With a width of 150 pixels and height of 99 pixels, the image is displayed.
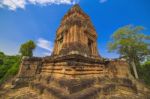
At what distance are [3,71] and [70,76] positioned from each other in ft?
63.0

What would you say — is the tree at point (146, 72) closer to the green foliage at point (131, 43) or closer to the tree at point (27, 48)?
the green foliage at point (131, 43)

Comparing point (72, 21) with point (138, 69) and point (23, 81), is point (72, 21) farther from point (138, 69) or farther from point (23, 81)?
point (138, 69)

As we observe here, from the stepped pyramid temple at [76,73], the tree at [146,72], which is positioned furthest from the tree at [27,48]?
the tree at [146,72]

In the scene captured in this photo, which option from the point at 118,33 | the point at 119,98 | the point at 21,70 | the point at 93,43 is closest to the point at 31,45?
the point at 21,70

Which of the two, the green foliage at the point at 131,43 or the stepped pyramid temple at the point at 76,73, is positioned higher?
the green foliage at the point at 131,43

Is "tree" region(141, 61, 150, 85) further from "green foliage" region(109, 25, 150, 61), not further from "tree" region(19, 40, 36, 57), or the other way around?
"tree" region(19, 40, 36, 57)

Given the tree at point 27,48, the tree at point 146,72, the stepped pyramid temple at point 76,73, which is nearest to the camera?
the stepped pyramid temple at point 76,73

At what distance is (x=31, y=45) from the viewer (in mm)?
19797

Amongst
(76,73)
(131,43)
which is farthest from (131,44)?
(76,73)

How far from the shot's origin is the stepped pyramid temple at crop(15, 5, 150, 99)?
159 inches

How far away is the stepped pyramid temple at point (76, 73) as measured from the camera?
4.03 meters

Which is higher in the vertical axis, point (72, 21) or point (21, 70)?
point (72, 21)

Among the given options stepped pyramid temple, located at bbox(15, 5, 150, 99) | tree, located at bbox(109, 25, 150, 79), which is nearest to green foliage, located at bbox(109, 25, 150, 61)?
tree, located at bbox(109, 25, 150, 79)

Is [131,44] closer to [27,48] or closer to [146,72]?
[146,72]
